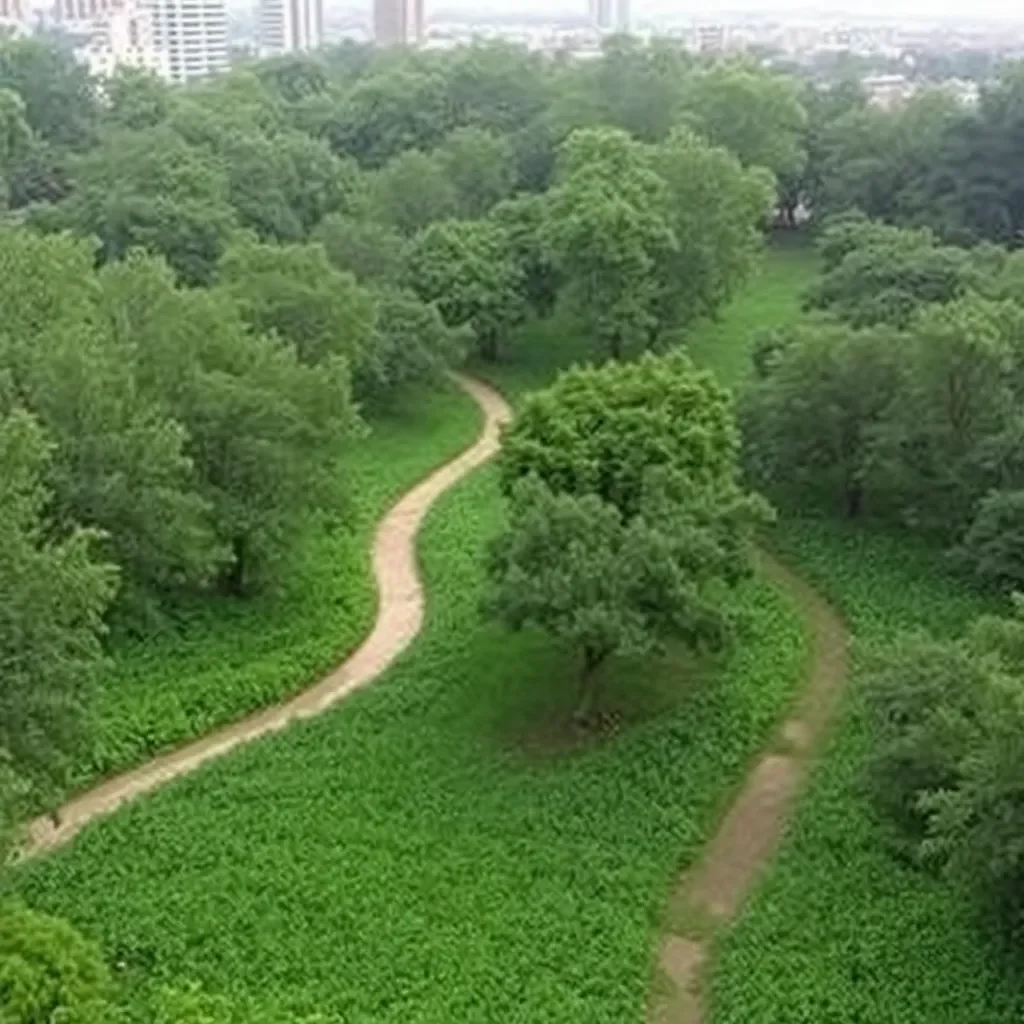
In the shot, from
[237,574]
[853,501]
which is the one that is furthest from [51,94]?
[853,501]

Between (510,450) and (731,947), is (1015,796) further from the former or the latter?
(510,450)

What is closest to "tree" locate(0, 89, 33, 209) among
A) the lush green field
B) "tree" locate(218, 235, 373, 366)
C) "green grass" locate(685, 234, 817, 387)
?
"tree" locate(218, 235, 373, 366)

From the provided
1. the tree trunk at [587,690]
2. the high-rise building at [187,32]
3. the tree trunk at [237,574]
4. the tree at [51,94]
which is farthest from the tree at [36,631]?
the high-rise building at [187,32]

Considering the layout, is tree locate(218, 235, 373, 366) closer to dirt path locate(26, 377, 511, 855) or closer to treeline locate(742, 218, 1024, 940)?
dirt path locate(26, 377, 511, 855)

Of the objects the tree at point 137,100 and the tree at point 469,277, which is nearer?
the tree at point 469,277

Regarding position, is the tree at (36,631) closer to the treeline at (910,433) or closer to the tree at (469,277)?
the treeline at (910,433)

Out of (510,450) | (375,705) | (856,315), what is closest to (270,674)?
(375,705)
